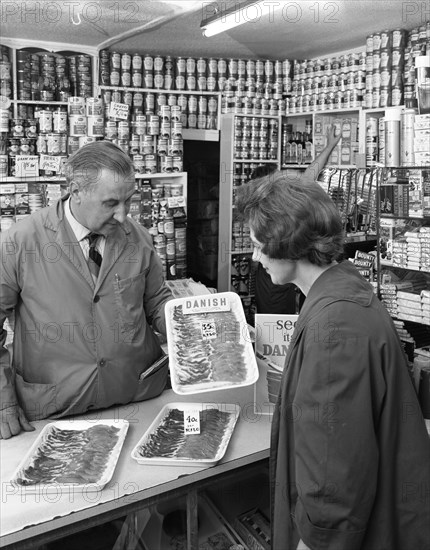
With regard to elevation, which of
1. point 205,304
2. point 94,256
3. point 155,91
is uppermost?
point 155,91

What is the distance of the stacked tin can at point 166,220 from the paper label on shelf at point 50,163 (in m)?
0.81

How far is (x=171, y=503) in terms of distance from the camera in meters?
2.64

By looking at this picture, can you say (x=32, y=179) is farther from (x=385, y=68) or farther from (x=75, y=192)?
(x=385, y=68)

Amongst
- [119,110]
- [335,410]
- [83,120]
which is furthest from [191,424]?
[119,110]

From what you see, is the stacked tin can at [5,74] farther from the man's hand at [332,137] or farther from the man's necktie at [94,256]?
the man's necktie at [94,256]

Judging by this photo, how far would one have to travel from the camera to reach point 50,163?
15.3 ft

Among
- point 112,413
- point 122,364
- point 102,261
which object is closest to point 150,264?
point 102,261

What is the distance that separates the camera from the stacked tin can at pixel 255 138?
6.38 meters

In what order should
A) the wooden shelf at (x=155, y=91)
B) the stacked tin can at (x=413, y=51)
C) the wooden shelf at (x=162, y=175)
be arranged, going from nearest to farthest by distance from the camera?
1. the stacked tin can at (x=413, y=51)
2. the wooden shelf at (x=162, y=175)
3. the wooden shelf at (x=155, y=91)

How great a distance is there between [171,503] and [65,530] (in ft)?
3.15

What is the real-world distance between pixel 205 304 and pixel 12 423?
34.2 inches

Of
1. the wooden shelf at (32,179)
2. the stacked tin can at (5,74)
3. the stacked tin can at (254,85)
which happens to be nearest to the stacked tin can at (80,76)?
the stacked tin can at (5,74)

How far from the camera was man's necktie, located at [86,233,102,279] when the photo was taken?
2354mm

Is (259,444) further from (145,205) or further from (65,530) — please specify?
(145,205)
